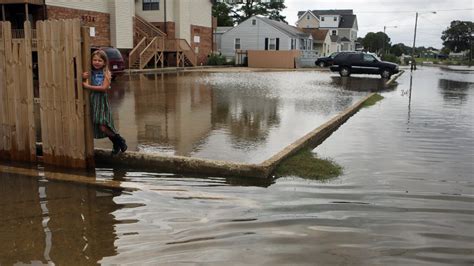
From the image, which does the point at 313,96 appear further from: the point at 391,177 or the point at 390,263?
the point at 390,263

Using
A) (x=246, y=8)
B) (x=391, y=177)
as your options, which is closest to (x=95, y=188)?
(x=391, y=177)

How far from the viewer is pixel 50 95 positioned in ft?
21.9

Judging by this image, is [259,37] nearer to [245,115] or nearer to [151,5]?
[151,5]

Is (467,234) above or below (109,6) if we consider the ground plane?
below

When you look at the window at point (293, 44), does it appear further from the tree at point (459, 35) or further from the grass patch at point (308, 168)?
the tree at point (459, 35)

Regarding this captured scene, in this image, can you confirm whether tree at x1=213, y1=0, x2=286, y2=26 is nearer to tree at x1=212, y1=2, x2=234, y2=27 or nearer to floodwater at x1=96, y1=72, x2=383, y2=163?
tree at x1=212, y1=2, x2=234, y2=27

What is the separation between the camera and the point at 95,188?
5.81 metres

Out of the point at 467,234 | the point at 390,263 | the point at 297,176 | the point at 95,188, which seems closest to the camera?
the point at 390,263

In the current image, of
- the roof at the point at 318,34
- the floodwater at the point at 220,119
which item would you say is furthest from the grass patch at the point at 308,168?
the roof at the point at 318,34

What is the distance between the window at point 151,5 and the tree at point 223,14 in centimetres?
3031

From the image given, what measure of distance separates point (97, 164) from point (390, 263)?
14.8 ft

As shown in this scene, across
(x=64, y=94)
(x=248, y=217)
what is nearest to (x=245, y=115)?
(x=64, y=94)

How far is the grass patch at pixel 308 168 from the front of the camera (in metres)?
6.38

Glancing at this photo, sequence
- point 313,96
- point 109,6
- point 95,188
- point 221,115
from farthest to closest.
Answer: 1. point 109,6
2. point 313,96
3. point 221,115
4. point 95,188
